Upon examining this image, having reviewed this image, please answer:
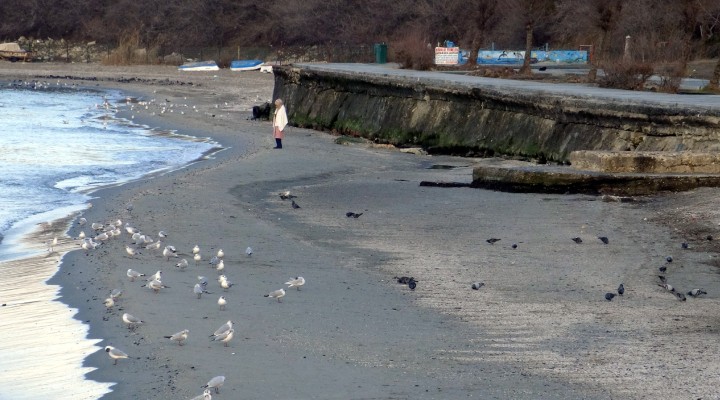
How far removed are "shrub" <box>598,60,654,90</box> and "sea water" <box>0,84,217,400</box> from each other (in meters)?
10.6

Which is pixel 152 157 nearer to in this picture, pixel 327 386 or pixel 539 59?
pixel 327 386

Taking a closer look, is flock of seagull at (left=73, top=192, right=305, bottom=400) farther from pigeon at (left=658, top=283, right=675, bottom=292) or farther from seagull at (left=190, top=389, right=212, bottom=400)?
pigeon at (left=658, top=283, right=675, bottom=292)

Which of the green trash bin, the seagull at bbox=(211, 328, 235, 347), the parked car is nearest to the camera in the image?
the seagull at bbox=(211, 328, 235, 347)

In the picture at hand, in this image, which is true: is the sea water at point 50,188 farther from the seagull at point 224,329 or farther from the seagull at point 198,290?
the seagull at point 198,290

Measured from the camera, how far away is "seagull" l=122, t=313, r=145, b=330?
28.2 feet

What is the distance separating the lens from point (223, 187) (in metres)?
18.5

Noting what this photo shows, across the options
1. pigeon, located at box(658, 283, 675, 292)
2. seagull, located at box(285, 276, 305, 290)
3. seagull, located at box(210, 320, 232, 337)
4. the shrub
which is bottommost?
seagull, located at box(285, 276, 305, 290)

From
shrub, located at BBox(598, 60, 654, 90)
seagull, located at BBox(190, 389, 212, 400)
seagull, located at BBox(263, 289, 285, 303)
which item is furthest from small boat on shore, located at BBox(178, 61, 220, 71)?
seagull, located at BBox(190, 389, 212, 400)

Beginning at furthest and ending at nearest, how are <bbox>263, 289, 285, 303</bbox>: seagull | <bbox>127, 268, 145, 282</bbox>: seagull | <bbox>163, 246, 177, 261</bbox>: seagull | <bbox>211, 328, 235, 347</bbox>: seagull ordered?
<bbox>163, 246, 177, 261</bbox>: seagull
<bbox>127, 268, 145, 282</bbox>: seagull
<bbox>263, 289, 285, 303</bbox>: seagull
<bbox>211, 328, 235, 347</bbox>: seagull

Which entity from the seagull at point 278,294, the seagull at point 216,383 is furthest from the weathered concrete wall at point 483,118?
the seagull at point 216,383

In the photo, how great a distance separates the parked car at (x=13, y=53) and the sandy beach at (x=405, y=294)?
69.2 m

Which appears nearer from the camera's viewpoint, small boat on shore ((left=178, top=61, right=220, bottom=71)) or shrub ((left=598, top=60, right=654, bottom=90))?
shrub ((left=598, top=60, right=654, bottom=90))

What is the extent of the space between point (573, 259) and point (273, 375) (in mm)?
5100

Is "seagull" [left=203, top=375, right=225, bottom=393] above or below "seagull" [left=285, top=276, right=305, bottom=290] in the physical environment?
above
